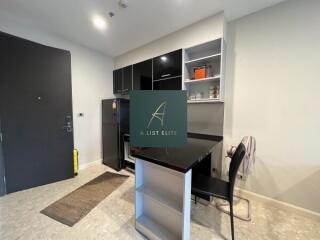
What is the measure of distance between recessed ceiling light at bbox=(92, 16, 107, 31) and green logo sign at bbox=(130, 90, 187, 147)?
5.45ft

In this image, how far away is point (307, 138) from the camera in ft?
5.51

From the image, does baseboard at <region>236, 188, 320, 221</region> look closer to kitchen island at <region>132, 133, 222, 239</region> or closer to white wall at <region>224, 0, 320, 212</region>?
white wall at <region>224, 0, 320, 212</region>

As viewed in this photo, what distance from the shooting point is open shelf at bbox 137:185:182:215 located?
4.06 ft

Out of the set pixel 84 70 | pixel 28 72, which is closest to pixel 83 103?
pixel 84 70

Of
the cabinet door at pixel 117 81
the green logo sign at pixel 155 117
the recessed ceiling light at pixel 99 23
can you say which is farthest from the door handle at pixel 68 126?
the green logo sign at pixel 155 117

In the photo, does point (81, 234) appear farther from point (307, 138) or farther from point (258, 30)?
point (258, 30)

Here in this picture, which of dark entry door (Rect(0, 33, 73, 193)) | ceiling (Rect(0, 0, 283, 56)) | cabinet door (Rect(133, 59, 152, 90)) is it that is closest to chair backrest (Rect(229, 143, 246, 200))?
ceiling (Rect(0, 0, 283, 56))

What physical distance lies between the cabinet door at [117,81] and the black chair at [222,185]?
2.63m

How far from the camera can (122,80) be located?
10.9 feet

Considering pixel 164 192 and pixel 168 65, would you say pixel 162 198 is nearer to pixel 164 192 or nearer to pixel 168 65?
pixel 164 192

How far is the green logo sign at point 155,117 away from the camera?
1244mm

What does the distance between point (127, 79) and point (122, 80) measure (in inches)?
7.5

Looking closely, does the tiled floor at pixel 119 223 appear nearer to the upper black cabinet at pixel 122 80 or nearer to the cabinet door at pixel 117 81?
the upper black cabinet at pixel 122 80

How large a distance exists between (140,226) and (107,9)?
2.64 metres
